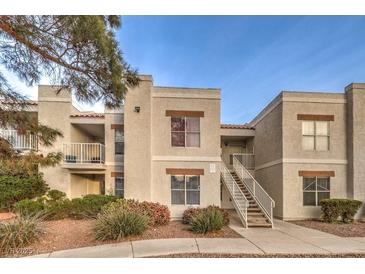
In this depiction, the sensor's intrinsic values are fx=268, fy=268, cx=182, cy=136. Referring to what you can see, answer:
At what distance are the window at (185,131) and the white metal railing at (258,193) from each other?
377 centimetres

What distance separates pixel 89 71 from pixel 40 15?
1507 millimetres

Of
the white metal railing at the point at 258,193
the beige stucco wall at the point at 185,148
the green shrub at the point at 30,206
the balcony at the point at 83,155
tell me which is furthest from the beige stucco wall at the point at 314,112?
the green shrub at the point at 30,206

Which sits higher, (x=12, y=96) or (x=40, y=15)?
(x=40, y=15)

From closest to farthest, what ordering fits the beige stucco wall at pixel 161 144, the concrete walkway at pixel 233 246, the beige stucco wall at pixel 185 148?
1. the concrete walkway at pixel 233 246
2. the beige stucco wall at pixel 161 144
3. the beige stucco wall at pixel 185 148

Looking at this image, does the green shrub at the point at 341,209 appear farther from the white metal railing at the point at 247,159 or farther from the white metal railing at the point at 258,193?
the white metal railing at the point at 247,159

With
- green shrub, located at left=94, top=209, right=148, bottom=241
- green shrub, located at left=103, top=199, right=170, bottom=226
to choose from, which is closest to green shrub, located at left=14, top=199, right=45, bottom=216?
green shrub, located at left=103, top=199, right=170, bottom=226

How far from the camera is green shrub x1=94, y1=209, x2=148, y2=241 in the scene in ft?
28.8

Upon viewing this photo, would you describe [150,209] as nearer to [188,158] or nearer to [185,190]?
[185,190]

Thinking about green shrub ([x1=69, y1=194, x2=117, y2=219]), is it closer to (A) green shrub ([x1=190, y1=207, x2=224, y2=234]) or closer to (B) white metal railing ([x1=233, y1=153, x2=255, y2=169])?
(A) green shrub ([x1=190, y1=207, x2=224, y2=234])

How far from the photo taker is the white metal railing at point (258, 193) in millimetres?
12159

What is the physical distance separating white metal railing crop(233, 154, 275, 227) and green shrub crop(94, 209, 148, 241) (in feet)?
19.5

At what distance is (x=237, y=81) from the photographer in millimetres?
17297

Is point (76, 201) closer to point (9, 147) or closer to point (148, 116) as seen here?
point (148, 116)
